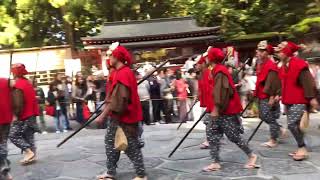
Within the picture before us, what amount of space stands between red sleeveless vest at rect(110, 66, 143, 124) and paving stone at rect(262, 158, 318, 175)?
210 centimetres

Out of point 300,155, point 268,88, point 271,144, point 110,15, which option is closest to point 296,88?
point 268,88

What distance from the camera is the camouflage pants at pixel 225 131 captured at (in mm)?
6664

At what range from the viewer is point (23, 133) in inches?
311

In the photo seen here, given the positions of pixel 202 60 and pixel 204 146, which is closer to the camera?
pixel 202 60

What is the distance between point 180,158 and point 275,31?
16.5 m

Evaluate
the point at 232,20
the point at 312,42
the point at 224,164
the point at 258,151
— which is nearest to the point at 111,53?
the point at 224,164

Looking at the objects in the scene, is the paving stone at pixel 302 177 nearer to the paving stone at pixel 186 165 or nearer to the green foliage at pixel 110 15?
the paving stone at pixel 186 165

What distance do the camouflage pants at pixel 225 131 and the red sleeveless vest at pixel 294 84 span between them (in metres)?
0.96

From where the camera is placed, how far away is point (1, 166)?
6406mm

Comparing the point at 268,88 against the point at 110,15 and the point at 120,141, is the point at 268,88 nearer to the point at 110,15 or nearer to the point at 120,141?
the point at 120,141

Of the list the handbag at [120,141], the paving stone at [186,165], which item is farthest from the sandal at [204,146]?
the handbag at [120,141]

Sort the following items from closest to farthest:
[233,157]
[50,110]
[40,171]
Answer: [40,171]
[233,157]
[50,110]

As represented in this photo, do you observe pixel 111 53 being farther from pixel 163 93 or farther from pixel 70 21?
pixel 70 21

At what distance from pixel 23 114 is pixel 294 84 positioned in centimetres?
450
